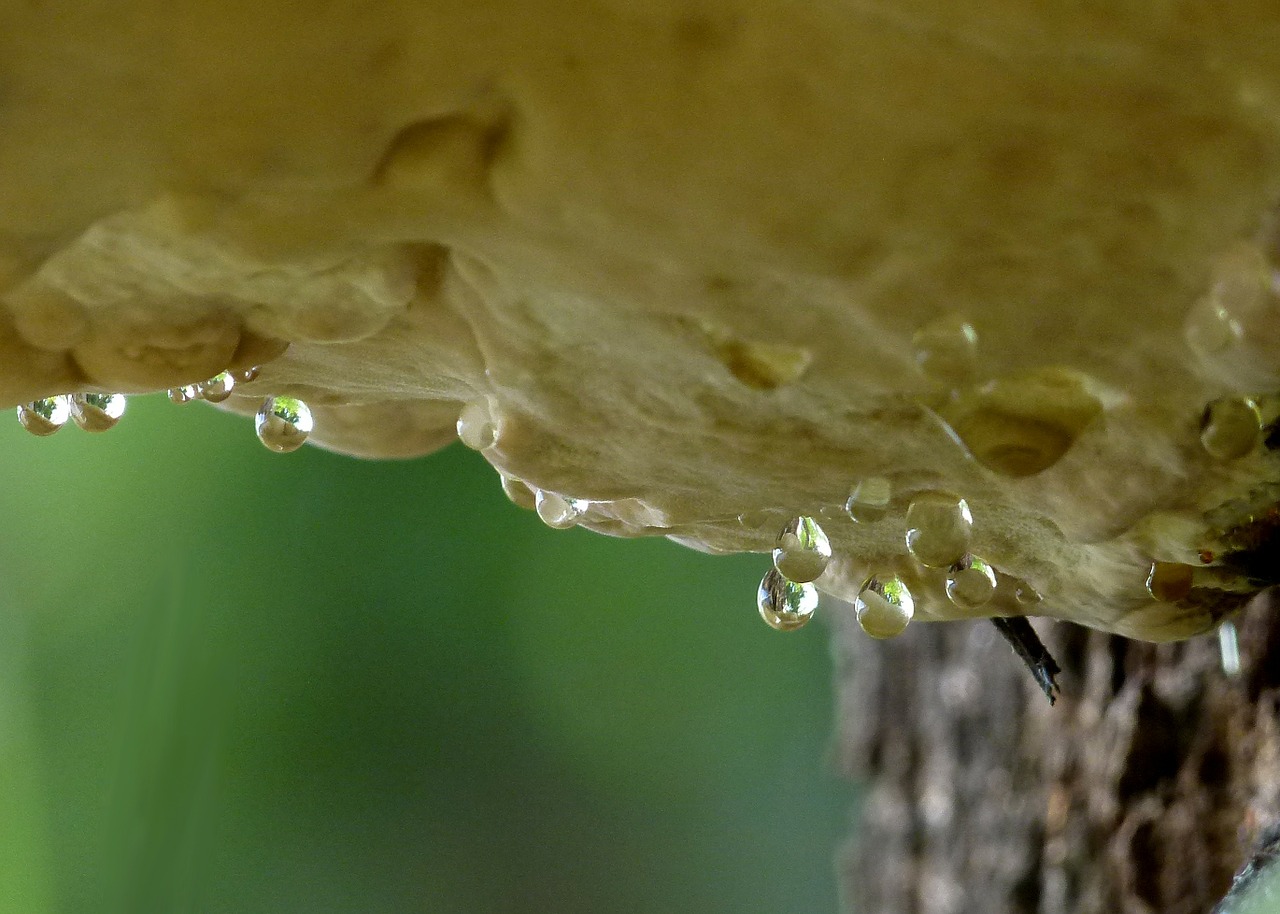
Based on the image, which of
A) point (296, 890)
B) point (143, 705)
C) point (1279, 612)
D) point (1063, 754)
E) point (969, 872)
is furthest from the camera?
point (296, 890)

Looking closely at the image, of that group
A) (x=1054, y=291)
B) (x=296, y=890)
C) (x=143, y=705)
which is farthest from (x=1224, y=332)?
(x=296, y=890)

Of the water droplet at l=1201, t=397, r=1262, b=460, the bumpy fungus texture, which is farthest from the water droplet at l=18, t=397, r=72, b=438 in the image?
the water droplet at l=1201, t=397, r=1262, b=460

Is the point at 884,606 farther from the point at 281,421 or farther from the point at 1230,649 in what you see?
the point at 1230,649

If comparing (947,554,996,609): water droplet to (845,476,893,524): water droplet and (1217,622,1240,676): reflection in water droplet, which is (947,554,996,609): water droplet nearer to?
(845,476,893,524): water droplet

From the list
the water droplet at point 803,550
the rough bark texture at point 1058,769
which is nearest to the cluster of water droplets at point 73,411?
the water droplet at point 803,550

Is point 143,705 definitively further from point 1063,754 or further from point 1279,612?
point 1279,612

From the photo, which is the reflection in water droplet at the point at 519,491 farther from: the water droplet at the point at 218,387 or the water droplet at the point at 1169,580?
the water droplet at the point at 1169,580
